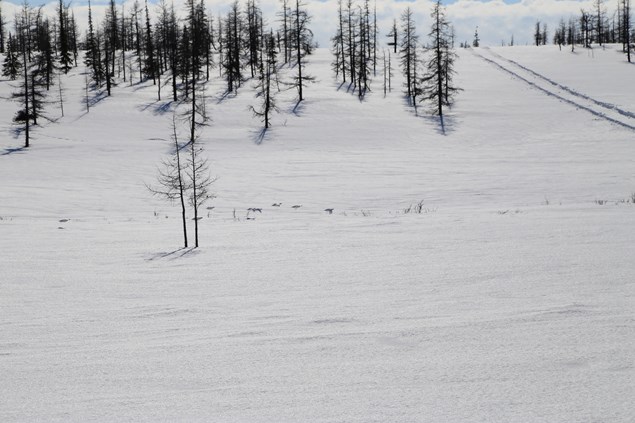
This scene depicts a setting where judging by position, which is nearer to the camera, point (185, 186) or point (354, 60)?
point (185, 186)

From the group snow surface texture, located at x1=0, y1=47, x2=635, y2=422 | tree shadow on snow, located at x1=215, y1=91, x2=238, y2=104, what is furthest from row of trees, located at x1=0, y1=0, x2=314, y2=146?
snow surface texture, located at x1=0, y1=47, x2=635, y2=422

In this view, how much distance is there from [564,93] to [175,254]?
6187 centimetres

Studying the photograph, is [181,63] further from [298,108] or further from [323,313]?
[323,313]

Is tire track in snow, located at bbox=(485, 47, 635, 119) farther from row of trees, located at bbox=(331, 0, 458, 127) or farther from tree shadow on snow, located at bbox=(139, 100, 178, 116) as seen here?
tree shadow on snow, located at bbox=(139, 100, 178, 116)

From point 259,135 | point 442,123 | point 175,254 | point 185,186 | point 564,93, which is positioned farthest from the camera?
point 564,93

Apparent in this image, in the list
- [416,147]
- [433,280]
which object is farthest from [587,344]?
[416,147]

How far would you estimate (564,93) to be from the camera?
62.5m

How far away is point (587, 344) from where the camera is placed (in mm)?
6828

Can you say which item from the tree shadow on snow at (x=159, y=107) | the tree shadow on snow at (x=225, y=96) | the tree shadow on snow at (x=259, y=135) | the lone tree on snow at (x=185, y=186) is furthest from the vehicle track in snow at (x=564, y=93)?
the tree shadow on snow at (x=159, y=107)

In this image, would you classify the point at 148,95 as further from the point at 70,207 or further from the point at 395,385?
the point at 395,385

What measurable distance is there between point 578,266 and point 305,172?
27.3 metres

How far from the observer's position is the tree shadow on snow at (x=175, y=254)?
1332cm

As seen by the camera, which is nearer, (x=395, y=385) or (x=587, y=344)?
(x=395, y=385)

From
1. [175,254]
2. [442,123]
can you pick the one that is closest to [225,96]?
[442,123]
